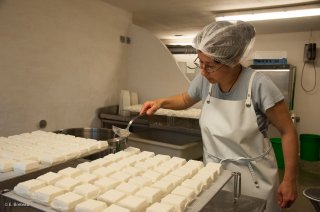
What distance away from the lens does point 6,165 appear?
44.3 inches

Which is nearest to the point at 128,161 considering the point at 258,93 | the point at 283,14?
the point at 258,93

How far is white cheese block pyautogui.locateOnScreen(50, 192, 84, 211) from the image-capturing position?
2.68 ft

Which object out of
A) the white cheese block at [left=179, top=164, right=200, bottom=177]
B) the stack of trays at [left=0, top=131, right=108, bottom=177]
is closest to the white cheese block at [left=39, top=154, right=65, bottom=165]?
the stack of trays at [left=0, top=131, right=108, bottom=177]

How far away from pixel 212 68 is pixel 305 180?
313cm

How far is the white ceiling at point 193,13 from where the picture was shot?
2.71 m

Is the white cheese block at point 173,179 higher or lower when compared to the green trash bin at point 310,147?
higher

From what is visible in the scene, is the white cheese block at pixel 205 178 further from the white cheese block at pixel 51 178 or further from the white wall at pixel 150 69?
the white wall at pixel 150 69

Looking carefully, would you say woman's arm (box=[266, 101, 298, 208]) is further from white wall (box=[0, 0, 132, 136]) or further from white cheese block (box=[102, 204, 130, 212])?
white wall (box=[0, 0, 132, 136])

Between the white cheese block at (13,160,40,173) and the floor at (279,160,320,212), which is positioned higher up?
the white cheese block at (13,160,40,173)

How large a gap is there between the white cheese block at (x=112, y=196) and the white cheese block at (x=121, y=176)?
12cm

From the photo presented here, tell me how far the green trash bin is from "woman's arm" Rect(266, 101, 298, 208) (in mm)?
3469

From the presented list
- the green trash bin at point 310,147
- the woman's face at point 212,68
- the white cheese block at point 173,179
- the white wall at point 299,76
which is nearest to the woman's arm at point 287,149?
the woman's face at point 212,68

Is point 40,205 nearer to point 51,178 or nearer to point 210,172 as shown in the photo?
point 51,178

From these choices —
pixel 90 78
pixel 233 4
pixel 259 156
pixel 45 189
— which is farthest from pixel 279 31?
Result: pixel 45 189
